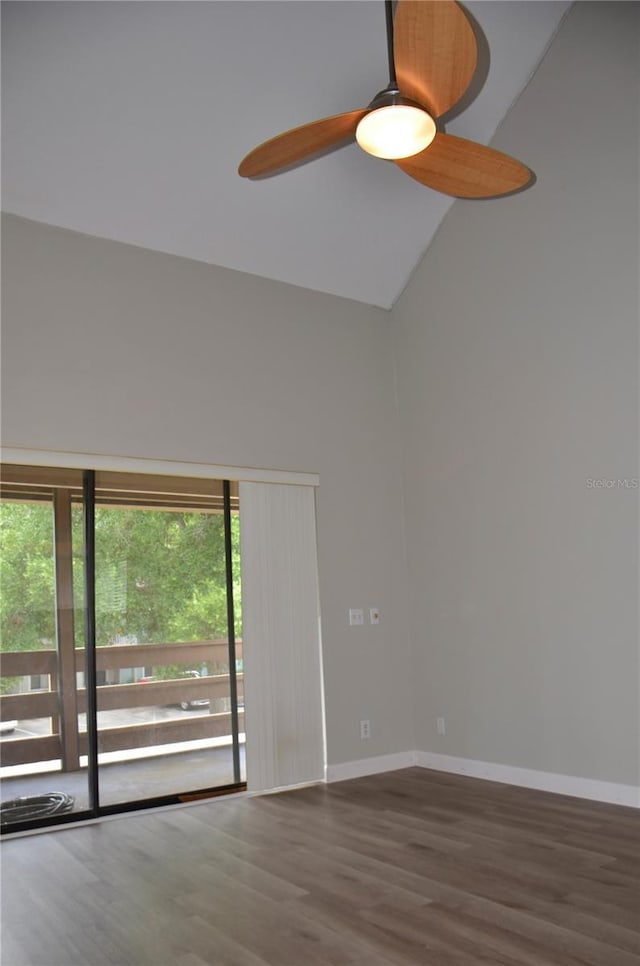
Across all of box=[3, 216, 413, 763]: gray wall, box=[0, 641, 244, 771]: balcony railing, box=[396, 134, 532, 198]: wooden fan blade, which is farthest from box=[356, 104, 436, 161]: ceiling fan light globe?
box=[0, 641, 244, 771]: balcony railing

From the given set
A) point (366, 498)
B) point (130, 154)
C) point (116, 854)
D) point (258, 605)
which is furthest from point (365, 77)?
point (116, 854)

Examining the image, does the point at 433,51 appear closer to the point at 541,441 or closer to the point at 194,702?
the point at 541,441

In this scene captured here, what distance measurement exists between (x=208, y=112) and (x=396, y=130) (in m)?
1.77

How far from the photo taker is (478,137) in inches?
200

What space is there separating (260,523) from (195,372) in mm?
1019

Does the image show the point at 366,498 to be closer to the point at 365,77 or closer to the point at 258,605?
the point at 258,605

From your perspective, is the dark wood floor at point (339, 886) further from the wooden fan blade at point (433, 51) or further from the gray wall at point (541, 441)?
the wooden fan blade at point (433, 51)

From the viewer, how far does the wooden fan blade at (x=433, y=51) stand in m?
2.62

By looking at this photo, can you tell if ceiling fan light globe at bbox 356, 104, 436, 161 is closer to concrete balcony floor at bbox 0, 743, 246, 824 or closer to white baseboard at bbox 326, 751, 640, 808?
white baseboard at bbox 326, 751, 640, 808

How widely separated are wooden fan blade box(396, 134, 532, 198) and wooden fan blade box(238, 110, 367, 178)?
0.36 m

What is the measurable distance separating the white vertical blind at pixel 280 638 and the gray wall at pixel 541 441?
0.83 meters

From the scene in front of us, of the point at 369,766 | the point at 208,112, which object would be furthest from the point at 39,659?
the point at 208,112

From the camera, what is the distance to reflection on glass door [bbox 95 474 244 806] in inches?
180

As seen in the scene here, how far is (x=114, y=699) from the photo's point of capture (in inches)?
179
